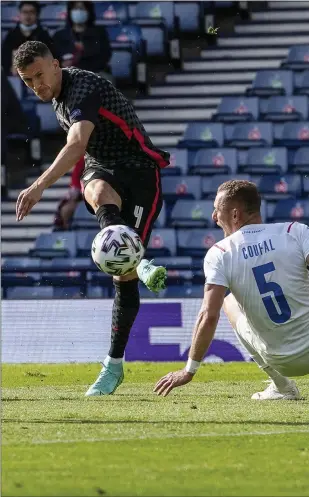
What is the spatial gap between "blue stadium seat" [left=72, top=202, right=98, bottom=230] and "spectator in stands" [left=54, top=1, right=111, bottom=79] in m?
2.32

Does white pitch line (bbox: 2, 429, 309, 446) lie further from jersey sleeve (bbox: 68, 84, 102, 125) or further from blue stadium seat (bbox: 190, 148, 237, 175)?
blue stadium seat (bbox: 190, 148, 237, 175)

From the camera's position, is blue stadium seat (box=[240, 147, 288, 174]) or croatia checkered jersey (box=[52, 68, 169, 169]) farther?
blue stadium seat (box=[240, 147, 288, 174])

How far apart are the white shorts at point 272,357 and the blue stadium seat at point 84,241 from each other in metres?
9.46

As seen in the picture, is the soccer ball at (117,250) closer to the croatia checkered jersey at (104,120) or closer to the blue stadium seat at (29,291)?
the croatia checkered jersey at (104,120)

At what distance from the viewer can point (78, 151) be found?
268 inches

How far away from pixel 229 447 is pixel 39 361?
7201 mm

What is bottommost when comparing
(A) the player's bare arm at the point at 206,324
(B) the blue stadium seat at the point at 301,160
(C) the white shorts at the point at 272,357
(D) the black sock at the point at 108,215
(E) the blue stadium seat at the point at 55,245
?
(E) the blue stadium seat at the point at 55,245

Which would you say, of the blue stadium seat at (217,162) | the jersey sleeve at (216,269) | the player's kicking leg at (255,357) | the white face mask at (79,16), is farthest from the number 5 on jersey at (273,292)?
the white face mask at (79,16)

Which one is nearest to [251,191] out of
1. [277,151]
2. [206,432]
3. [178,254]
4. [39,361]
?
[206,432]

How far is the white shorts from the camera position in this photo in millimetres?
6061

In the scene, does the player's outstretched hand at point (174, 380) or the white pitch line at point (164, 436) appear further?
the player's outstretched hand at point (174, 380)

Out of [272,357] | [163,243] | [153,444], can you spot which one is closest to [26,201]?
[272,357]

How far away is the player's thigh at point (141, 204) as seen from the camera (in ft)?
25.0

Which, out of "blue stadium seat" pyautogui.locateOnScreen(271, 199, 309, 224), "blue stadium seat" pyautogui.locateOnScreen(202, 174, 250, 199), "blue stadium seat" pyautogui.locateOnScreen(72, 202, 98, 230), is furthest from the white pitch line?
"blue stadium seat" pyautogui.locateOnScreen(202, 174, 250, 199)
